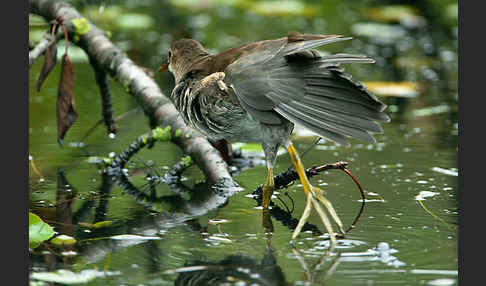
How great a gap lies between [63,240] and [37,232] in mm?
151

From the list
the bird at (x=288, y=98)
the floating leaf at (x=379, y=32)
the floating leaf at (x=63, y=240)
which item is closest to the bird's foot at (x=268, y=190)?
the bird at (x=288, y=98)

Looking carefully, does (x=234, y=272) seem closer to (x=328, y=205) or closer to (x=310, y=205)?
(x=310, y=205)

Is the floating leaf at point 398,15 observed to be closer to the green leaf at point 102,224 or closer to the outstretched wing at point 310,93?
the outstretched wing at point 310,93

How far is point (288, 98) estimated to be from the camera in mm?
4301

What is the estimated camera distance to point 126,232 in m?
4.55

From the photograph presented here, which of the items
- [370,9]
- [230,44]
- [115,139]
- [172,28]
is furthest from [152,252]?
[370,9]

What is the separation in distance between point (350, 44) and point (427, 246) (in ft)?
22.9

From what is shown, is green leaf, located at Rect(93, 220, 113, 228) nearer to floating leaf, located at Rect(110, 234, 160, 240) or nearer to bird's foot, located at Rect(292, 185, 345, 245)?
floating leaf, located at Rect(110, 234, 160, 240)

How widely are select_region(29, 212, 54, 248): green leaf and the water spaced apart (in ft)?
0.33

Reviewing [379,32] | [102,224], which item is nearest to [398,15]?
[379,32]

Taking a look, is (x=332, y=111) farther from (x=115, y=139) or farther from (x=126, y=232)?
(x=115, y=139)

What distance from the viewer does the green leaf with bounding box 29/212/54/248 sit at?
13.8 ft

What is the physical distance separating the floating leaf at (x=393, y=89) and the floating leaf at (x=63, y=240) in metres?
4.95

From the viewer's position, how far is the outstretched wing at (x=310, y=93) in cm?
423
